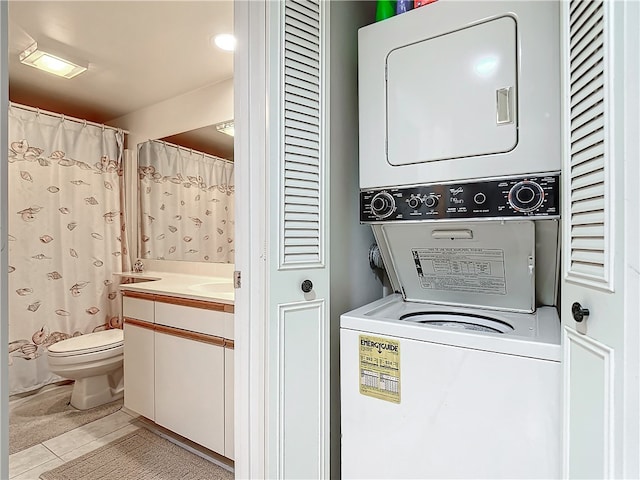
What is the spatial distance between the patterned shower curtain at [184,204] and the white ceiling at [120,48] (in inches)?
19.8

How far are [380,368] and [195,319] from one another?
1.09m

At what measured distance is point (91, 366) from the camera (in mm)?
2443

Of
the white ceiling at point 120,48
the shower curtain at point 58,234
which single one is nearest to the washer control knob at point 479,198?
the white ceiling at point 120,48

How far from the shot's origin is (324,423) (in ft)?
4.66

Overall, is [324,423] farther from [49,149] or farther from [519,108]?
[49,149]

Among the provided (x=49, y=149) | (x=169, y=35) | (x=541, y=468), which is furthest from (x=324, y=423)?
(x=49, y=149)

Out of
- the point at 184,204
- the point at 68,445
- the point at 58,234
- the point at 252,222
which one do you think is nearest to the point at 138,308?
the point at 68,445

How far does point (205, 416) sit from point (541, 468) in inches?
59.6

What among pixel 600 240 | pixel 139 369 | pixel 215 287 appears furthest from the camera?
pixel 215 287

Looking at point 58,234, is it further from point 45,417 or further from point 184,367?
point 184,367

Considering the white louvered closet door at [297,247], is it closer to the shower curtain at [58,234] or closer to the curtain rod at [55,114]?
the shower curtain at [58,234]

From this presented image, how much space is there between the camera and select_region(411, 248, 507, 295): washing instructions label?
1.36 m

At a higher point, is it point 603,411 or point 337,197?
point 337,197

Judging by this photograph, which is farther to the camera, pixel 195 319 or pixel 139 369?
pixel 139 369
